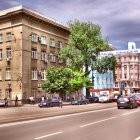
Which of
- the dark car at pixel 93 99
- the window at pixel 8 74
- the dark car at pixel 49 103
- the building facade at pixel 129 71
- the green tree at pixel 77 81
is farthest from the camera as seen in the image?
the building facade at pixel 129 71

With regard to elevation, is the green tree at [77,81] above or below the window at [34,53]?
below

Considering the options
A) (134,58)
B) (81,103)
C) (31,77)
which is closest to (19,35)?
(31,77)

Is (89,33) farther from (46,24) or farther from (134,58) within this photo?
(134,58)

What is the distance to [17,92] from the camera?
172ft

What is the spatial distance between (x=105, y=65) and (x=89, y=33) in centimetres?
652

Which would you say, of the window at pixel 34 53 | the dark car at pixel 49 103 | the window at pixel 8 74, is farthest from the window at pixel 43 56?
the dark car at pixel 49 103

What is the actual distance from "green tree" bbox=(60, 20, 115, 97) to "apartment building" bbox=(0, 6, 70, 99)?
14.5 ft

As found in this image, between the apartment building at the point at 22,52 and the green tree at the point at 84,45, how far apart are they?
4.41m

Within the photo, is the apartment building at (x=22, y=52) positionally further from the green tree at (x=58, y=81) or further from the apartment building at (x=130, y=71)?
the apartment building at (x=130, y=71)

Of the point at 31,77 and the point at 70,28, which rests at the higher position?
the point at 70,28

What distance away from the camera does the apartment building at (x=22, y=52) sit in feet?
174

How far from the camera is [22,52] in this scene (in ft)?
173

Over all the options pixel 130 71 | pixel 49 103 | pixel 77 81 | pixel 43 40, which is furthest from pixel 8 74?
pixel 130 71

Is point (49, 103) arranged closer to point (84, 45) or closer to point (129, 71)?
point (84, 45)
